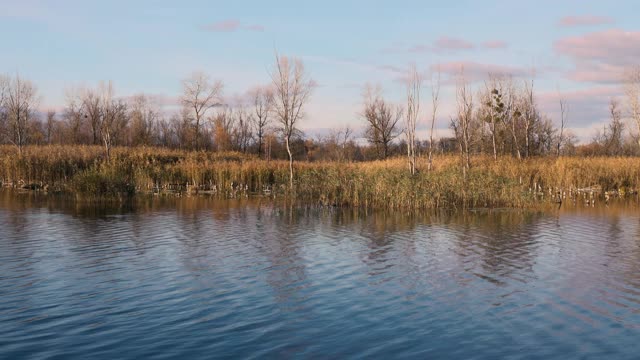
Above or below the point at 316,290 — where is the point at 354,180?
above

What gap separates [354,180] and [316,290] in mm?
16090

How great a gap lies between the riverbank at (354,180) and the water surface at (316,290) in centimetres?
569

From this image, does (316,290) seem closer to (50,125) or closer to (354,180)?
(354,180)

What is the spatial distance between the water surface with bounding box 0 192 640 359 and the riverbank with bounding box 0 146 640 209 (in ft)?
18.7

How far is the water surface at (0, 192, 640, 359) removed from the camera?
777 cm

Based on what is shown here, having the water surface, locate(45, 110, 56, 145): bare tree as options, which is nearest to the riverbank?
the water surface

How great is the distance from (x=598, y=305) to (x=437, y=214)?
Result: 44.5 ft

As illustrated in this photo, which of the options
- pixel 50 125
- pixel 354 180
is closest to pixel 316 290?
pixel 354 180

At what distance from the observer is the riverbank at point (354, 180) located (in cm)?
2538

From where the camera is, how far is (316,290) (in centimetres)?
1073

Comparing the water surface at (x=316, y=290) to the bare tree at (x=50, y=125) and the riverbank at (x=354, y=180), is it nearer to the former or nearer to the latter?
the riverbank at (x=354, y=180)

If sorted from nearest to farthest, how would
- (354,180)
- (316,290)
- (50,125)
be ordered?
(316,290) < (354,180) < (50,125)

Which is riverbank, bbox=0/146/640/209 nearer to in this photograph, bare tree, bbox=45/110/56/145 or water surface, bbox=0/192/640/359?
water surface, bbox=0/192/640/359

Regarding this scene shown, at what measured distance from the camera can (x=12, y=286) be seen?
34.7 feet
